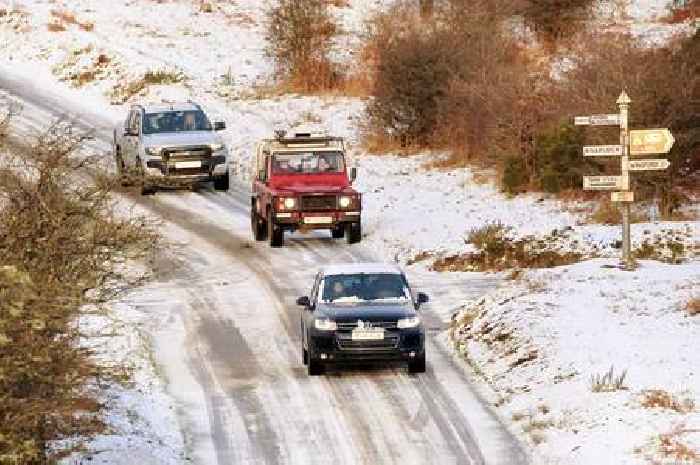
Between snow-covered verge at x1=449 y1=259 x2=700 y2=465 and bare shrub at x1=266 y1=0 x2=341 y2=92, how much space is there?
21.5m

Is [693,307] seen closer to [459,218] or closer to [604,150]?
[604,150]

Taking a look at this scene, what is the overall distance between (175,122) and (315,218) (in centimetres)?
842

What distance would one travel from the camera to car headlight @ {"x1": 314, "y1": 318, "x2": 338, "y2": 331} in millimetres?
19795

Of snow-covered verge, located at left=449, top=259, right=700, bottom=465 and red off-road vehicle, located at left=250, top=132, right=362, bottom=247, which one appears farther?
red off-road vehicle, located at left=250, top=132, right=362, bottom=247

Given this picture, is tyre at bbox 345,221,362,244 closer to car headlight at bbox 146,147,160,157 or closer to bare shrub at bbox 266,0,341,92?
car headlight at bbox 146,147,160,157

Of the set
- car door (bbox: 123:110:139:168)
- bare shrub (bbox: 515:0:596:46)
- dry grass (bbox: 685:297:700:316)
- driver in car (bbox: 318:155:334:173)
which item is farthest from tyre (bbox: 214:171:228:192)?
dry grass (bbox: 685:297:700:316)

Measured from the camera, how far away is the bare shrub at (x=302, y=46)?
45.6 meters

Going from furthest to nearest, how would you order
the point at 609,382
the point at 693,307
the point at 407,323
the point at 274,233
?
1. the point at 274,233
2. the point at 693,307
3. the point at 407,323
4. the point at 609,382

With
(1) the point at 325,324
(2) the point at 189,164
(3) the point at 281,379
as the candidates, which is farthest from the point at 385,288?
(2) the point at 189,164

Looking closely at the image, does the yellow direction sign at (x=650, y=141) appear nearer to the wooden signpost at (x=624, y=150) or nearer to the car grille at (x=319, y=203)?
the wooden signpost at (x=624, y=150)

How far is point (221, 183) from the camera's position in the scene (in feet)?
117

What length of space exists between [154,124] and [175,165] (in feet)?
6.23

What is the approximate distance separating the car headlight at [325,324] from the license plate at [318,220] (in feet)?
30.8

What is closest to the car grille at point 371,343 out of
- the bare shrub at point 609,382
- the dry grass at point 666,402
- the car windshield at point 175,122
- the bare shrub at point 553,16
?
the bare shrub at point 609,382
